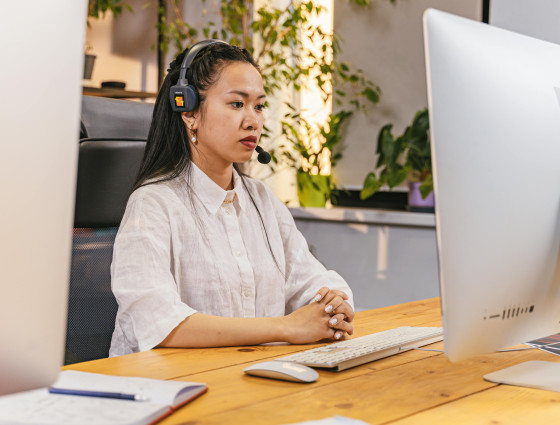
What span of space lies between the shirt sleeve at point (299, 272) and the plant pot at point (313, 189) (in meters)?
1.58

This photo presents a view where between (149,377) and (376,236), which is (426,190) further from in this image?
(149,377)

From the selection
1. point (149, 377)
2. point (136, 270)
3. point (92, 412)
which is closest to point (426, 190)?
point (136, 270)

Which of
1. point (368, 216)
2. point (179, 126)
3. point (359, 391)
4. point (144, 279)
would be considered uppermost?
point (179, 126)

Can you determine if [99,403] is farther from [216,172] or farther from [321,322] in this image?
[216,172]

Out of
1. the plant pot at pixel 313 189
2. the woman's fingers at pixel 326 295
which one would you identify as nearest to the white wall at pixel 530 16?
the plant pot at pixel 313 189

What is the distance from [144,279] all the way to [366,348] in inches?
15.9

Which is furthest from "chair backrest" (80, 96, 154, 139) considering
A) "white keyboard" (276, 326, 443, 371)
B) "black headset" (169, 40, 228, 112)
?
"white keyboard" (276, 326, 443, 371)

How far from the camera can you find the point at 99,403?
72cm

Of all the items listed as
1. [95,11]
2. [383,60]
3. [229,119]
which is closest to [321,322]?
[229,119]

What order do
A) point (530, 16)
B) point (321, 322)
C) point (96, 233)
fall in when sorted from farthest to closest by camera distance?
point (530, 16)
point (96, 233)
point (321, 322)

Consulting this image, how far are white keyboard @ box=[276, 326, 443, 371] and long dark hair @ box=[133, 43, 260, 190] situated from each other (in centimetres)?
57

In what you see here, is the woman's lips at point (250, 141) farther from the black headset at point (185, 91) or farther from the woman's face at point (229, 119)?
the black headset at point (185, 91)

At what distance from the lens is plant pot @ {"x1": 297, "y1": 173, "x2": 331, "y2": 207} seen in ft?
10.3

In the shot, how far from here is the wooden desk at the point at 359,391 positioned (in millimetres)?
741
